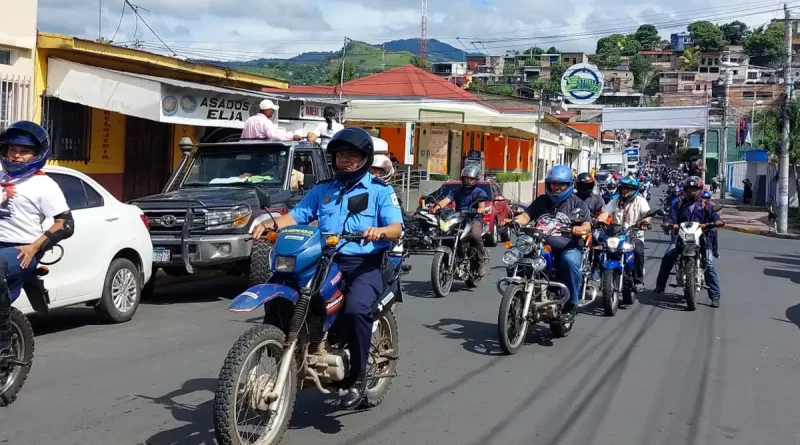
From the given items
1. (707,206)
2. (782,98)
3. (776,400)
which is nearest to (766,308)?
(707,206)

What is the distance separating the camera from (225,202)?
1068 centimetres

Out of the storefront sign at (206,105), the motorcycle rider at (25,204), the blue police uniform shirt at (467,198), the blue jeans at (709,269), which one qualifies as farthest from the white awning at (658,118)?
the motorcycle rider at (25,204)

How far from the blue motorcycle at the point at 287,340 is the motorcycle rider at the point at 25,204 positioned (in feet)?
5.49

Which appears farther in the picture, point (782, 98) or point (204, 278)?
point (782, 98)

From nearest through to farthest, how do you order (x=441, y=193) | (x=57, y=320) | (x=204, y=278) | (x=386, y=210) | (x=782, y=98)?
(x=386, y=210), (x=57, y=320), (x=204, y=278), (x=441, y=193), (x=782, y=98)

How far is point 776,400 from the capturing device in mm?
7082

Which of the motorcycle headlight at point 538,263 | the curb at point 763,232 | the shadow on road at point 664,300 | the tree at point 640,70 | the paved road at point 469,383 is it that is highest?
the tree at point 640,70

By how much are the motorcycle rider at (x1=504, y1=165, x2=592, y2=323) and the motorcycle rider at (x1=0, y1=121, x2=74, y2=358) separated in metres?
4.50

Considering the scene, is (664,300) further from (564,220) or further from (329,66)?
(329,66)

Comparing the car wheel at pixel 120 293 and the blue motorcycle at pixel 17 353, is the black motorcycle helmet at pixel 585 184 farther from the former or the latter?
the blue motorcycle at pixel 17 353

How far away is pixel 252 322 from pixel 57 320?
2156mm

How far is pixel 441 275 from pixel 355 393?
6.74 meters

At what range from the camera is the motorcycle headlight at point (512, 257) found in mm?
8406

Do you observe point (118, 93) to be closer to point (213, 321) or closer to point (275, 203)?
point (275, 203)
